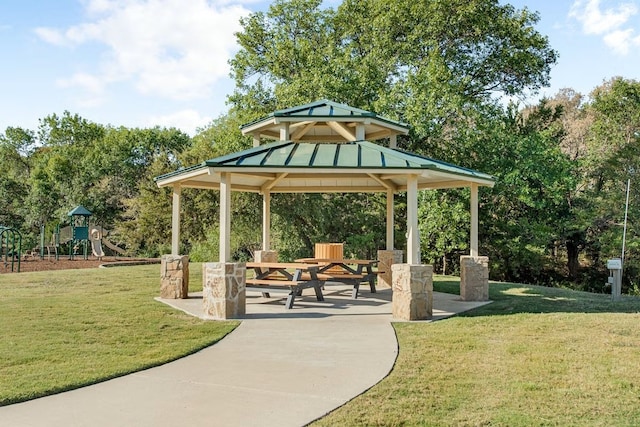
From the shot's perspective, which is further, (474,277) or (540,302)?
(474,277)

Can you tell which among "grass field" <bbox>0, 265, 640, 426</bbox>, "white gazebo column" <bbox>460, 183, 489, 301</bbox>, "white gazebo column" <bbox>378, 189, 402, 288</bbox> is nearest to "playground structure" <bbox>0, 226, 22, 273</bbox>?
"grass field" <bbox>0, 265, 640, 426</bbox>

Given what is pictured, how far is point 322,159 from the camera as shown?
30.6 feet

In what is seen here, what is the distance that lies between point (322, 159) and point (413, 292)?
2723 mm

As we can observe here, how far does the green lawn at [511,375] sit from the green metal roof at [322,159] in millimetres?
2665

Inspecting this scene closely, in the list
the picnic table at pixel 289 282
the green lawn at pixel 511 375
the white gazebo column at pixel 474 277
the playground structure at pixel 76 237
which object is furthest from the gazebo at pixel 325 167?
the playground structure at pixel 76 237

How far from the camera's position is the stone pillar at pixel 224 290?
8742 mm

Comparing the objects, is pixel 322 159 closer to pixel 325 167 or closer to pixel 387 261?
pixel 325 167

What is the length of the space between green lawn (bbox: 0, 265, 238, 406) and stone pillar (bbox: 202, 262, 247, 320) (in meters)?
0.45

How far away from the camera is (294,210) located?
21.2m

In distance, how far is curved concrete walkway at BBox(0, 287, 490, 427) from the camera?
4191 millimetres

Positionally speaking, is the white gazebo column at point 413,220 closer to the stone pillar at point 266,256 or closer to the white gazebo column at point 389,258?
the white gazebo column at point 389,258

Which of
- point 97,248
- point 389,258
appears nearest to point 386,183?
point 389,258

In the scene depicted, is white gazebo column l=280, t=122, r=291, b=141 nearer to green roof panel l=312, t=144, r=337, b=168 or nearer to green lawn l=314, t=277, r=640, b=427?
green roof panel l=312, t=144, r=337, b=168

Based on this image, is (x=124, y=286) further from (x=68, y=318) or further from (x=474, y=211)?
(x=474, y=211)
